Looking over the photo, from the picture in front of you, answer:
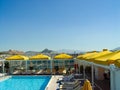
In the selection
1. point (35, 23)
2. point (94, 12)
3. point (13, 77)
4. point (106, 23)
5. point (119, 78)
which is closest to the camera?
point (119, 78)

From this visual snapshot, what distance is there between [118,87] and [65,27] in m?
18.9

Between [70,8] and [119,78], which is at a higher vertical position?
[70,8]

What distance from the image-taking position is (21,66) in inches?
1067

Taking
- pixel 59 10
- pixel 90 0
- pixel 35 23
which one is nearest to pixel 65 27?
pixel 35 23

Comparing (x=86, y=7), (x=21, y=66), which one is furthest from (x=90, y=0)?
(x=21, y=66)

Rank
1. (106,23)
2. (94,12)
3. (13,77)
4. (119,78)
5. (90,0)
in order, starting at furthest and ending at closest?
(13,77) < (106,23) < (94,12) < (90,0) < (119,78)

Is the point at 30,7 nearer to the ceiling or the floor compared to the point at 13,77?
nearer to the ceiling

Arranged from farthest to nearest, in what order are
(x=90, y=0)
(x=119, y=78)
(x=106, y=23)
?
(x=106, y=23) < (x=90, y=0) < (x=119, y=78)

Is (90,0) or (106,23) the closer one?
(90,0)

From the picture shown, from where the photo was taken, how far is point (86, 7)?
1856 centimetres

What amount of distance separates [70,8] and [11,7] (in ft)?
16.0

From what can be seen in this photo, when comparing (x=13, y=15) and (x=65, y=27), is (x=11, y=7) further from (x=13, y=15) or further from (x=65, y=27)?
(x=65, y=27)

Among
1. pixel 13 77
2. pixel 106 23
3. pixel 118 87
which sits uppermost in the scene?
pixel 106 23

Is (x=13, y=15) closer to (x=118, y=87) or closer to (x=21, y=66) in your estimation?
(x=21, y=66)
